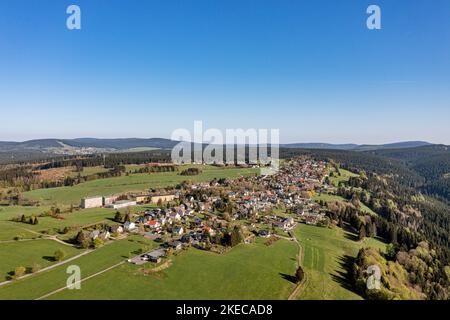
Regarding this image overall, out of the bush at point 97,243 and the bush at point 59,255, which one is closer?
the bush at point 59,255

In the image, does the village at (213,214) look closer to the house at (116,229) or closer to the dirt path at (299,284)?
the house at (116,229)

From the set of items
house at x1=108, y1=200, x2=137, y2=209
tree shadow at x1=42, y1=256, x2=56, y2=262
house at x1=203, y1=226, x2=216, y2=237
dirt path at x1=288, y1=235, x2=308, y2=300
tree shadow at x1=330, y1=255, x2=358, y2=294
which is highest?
house at x1=108, y1=200, x2=137, y2=209

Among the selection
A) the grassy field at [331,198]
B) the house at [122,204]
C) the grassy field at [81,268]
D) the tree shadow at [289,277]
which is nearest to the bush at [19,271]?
the grassy field at [81,268]

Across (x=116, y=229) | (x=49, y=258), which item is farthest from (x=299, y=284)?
(x=49, y=258)

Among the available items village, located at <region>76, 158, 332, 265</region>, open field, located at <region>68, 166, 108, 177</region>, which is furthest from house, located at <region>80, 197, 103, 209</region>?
open field, located at <region>68, 166, 108, 177</region>

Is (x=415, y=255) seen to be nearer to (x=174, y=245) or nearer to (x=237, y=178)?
(x=174, y=245)

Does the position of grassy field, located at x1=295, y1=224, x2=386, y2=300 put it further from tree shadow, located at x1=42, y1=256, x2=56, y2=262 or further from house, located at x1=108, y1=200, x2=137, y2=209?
house, located at x1=108, y1=200, x2=137, y2=209
